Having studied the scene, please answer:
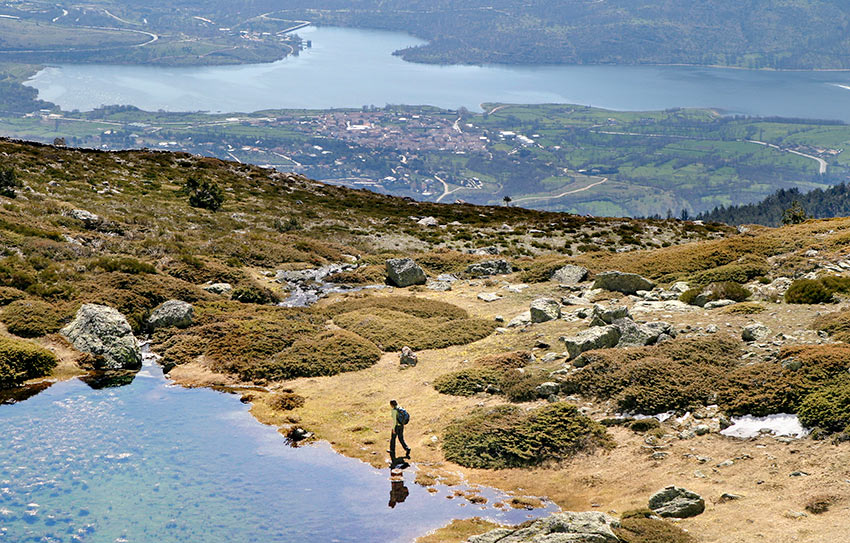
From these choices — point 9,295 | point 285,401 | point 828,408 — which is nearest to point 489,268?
point 285,401

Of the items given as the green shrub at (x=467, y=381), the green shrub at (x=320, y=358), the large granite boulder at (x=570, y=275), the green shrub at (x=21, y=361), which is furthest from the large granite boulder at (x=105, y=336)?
the large granite boulder at (x=570, y=275)

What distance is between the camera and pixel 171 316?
32344 millimetres

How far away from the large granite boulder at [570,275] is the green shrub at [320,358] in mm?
15230

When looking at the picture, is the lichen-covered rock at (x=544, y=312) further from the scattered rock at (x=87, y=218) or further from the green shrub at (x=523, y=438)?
the scattered rock at (x=87, y=218)

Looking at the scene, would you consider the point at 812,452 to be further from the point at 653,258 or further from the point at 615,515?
the point at 653,258

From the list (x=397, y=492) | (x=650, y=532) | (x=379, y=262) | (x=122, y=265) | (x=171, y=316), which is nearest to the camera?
(x=650, y=532)

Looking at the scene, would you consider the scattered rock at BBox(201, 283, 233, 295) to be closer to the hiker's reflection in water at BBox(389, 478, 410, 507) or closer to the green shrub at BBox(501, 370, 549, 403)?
the green shrub at BBox(501, 370, 549, 403)

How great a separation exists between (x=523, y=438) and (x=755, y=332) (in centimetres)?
998

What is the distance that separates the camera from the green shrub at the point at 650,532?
599 inches

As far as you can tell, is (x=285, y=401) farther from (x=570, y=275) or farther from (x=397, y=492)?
(x=570, y=275)

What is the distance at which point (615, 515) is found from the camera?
55.7 ft

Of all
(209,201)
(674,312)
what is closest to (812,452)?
(674,312)

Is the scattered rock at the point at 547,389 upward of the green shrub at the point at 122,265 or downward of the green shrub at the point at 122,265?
downward

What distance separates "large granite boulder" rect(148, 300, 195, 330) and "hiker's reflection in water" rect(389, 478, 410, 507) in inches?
643
